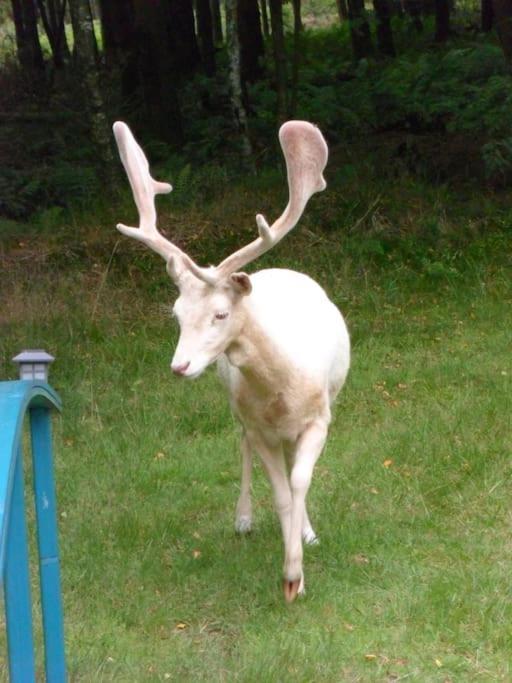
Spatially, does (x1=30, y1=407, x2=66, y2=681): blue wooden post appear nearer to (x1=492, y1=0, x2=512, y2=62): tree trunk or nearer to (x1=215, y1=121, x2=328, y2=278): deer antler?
(x1=215, y1=121, x2=328, y2=278): deer antler

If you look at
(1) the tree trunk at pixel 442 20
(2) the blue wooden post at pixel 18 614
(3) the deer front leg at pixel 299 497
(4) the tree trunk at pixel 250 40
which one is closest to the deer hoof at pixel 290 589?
(3) the deer front leg at pixel 299 497

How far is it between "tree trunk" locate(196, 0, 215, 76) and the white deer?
13.9 metres

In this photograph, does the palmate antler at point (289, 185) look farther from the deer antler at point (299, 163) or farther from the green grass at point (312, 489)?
the green grass at point (312, 489)

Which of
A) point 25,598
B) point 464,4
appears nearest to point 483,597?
point 25,598

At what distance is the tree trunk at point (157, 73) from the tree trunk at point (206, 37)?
304 cm

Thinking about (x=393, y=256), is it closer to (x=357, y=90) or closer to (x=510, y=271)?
(x=510, y=271)

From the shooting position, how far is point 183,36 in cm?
1980

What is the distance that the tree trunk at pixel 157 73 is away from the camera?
55.3 ft

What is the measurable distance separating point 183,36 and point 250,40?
77.9 inches

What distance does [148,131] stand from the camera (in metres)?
16.9

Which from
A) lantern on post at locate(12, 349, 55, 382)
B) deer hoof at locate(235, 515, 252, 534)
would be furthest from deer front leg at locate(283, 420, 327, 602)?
lantern on post at locate(12, 349, 55, 382)

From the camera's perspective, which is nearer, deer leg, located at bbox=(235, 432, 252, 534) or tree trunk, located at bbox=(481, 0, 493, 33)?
deer leg, located at bbox=(235, 432, 252, 534)

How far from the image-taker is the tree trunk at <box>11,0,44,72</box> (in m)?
19.0

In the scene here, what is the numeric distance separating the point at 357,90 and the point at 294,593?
12098 millimetres
